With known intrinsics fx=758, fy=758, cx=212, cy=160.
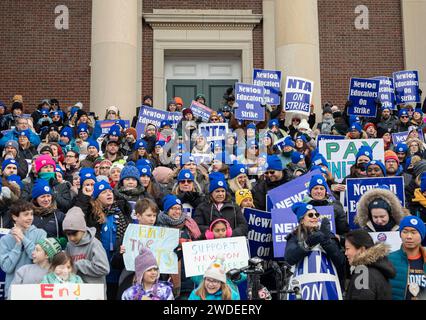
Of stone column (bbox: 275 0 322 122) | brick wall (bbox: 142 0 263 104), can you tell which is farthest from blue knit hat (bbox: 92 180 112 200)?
brick wall (bbox: 142 0 263 104)

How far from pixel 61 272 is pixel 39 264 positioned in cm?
39

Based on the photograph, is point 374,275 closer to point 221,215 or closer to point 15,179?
point 221,215

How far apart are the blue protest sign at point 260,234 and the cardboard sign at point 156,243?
1.33 meters

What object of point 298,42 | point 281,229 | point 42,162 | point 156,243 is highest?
point 298,42

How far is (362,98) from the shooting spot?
15875 mm

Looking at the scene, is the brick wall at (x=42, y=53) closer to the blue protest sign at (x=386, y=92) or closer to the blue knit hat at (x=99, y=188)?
the blue protest sign at (x=386, y=92)

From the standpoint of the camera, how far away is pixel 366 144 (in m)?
11.4

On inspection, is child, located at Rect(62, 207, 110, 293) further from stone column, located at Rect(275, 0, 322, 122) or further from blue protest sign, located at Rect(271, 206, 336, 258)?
stone column, located at Rect(275, 0, 322, 122)

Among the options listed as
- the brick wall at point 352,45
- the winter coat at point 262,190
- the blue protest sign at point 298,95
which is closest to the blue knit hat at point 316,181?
the winter coat at point 262,190

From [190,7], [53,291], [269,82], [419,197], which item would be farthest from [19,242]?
[190,7]

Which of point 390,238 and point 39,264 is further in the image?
point 390,238

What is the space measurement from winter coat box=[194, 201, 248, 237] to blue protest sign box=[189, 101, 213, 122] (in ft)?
23.3

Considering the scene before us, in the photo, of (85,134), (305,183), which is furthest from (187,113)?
(305,183)

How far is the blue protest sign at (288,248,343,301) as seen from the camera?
7445 millimetres
